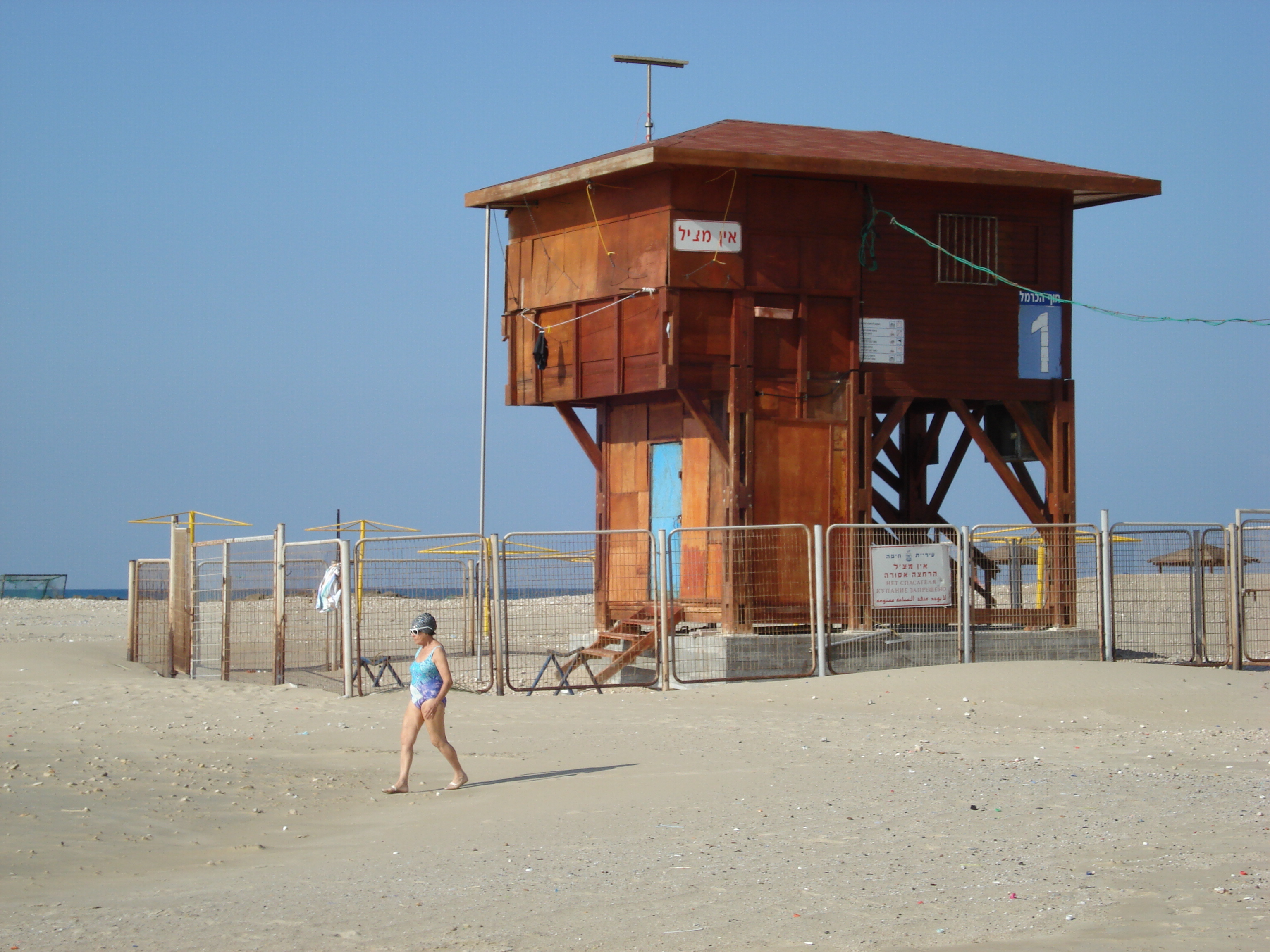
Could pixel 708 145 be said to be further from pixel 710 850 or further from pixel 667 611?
pixel 710 850

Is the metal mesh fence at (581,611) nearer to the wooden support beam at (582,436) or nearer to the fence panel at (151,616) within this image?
the wooden support beam at (582,436)

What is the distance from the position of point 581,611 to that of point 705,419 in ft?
10.5

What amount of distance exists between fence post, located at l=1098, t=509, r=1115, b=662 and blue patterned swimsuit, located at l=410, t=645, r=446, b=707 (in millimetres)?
11055

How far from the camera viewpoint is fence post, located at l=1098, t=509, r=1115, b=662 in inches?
730

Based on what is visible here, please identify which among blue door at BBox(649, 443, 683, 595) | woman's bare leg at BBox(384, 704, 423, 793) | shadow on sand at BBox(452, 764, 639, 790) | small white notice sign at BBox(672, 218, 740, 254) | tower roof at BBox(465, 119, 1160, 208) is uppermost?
tower roof at BBox(465, 119, 1160, 208)

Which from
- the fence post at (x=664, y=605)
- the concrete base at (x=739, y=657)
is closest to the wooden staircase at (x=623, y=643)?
the fence post at (x=664, y=605)

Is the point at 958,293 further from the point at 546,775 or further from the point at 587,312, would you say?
the point at 546,775

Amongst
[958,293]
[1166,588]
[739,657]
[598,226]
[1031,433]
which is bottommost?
[739,657]

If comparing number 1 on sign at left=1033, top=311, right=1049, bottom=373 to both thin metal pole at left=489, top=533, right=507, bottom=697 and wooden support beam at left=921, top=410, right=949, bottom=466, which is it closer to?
wooden support beam at left=921, top=410, right=949, bottom=466

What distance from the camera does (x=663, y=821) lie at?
922cm

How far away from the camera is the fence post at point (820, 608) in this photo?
56.8 ft

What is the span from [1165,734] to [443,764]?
7.43 meters

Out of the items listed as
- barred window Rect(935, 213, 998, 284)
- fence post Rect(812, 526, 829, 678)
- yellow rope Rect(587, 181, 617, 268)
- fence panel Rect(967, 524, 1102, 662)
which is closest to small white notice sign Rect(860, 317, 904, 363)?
barred window Rect(935, 213, 998, 284)

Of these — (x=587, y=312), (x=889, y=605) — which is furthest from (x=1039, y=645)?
(x=587, y=312)
